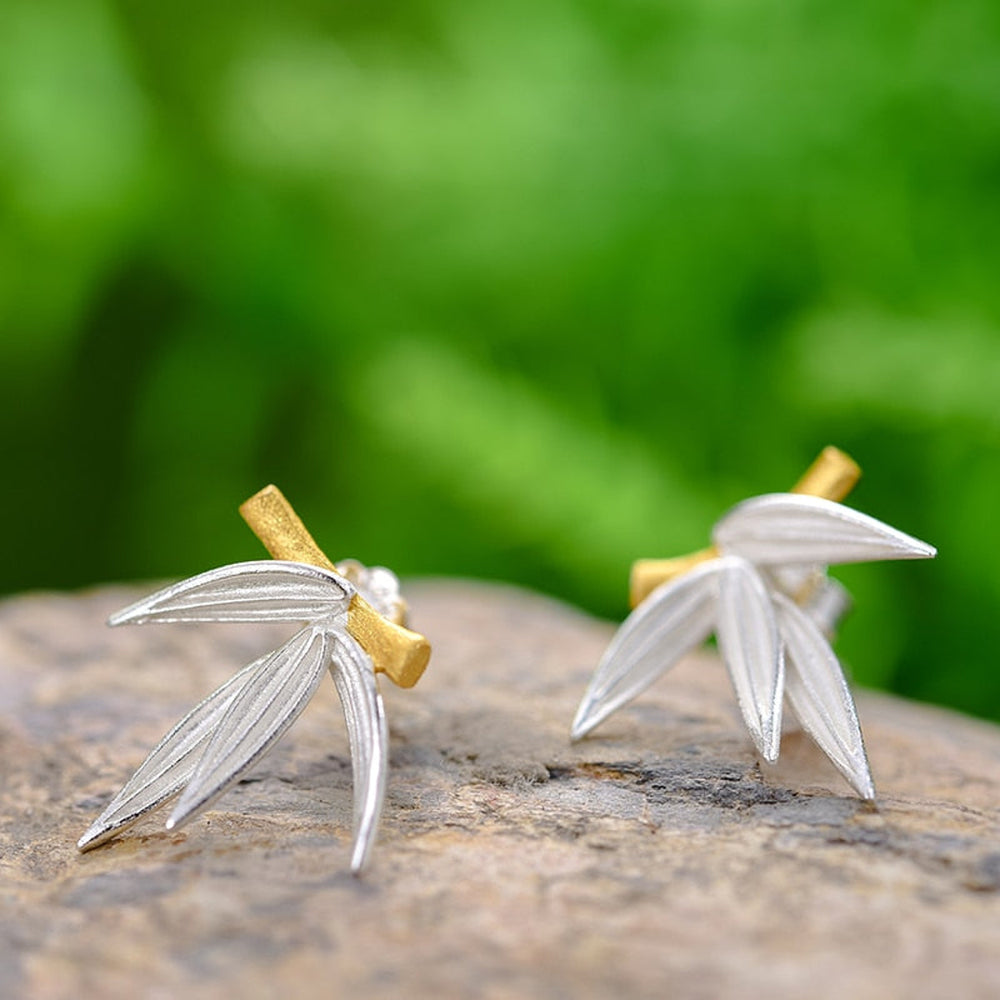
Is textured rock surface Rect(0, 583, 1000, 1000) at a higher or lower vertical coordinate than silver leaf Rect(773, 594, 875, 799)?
lower

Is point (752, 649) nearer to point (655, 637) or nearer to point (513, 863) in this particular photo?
point (655, 637)

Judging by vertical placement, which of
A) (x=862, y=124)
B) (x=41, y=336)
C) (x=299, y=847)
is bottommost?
(x=299, y=847)

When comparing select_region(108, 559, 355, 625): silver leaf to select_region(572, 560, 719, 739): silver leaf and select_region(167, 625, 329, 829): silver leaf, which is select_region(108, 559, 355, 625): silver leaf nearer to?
select_region(167, 625, 329, 829): silver leaf

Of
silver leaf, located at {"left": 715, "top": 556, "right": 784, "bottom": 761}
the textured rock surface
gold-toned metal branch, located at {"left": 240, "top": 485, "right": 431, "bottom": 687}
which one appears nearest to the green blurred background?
the textured rock surface

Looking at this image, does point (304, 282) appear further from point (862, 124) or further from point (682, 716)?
point (682, 716)

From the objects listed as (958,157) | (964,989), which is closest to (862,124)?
(958,157)

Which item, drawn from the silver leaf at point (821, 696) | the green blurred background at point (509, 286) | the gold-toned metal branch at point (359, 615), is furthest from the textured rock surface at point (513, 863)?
the green blurred background at point (509, 286)
